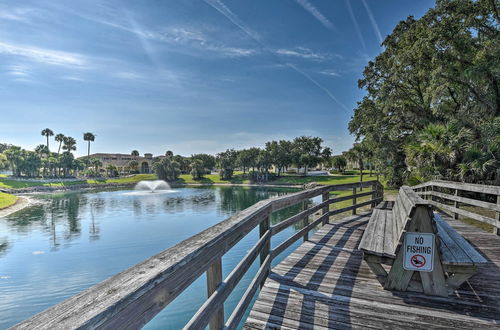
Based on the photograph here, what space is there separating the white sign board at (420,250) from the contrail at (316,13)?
59.8 ft

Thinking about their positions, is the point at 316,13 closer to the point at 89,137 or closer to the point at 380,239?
the point at 380,239

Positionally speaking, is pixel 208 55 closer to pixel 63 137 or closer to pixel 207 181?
pixel 207 181

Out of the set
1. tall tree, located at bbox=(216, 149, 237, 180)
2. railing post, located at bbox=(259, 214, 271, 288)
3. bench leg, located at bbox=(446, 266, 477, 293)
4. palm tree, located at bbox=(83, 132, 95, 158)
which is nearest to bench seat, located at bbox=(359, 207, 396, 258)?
bench leg, located at bbox=(446, 266, 477, 293)

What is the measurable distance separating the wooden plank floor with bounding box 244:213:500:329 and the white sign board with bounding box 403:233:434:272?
17.4 inches

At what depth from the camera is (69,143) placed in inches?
3880

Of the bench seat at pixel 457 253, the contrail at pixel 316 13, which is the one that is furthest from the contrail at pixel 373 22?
the bench seat at pixel 457 253

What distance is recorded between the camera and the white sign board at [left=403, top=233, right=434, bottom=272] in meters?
3.07

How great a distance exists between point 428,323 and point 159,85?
37845 mm

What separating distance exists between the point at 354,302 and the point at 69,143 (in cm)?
12062

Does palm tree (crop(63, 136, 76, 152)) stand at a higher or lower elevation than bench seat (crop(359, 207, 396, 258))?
higher

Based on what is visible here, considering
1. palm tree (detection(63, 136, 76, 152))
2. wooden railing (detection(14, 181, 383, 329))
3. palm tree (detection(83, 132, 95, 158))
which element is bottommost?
wooden railing (detection(14, 181, 383, 329))

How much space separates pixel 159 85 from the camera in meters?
35.1

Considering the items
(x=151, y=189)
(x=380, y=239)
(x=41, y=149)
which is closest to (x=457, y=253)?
(x=380, y=239)

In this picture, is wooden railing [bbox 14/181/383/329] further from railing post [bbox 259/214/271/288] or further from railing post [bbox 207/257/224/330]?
railing post [bbox 259/214/271/288]
